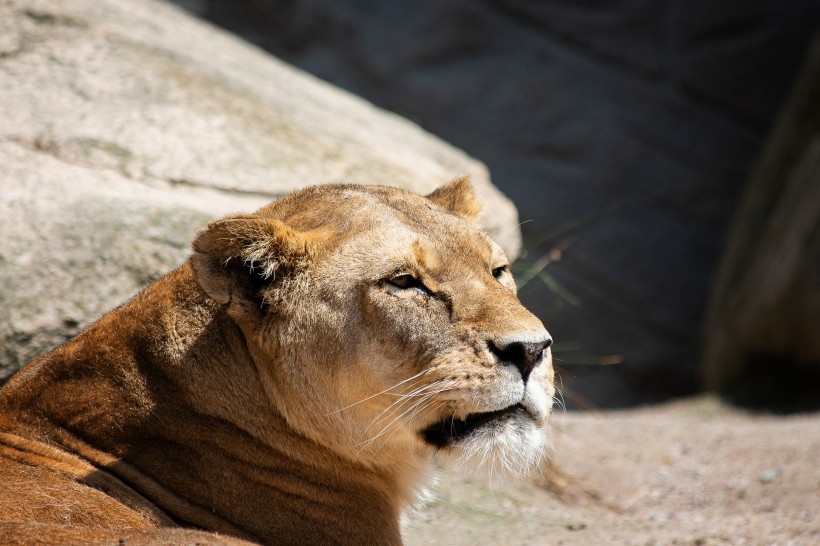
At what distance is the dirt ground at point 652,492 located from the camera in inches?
190

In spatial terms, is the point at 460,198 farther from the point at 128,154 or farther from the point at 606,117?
the point at 606,117

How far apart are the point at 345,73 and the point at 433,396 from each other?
10177mm

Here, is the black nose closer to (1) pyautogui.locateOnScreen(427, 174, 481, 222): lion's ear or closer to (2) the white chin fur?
(2) the white chin fur

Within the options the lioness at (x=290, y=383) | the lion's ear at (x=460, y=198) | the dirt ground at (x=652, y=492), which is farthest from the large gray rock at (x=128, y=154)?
the dirt ground at (x=652, y=492)

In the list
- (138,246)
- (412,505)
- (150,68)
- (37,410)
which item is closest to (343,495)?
(412,505)

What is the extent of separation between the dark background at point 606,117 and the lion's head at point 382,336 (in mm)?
7315

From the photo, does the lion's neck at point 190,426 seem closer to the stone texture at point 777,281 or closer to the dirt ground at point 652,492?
the dirt ground at point 652,492

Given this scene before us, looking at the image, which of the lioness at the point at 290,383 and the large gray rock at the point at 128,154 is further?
the large gray rock at the point at 128,154

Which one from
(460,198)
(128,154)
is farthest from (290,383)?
(128,154)

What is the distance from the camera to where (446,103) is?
499 inches

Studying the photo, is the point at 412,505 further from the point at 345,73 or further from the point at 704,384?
the point at 345,73

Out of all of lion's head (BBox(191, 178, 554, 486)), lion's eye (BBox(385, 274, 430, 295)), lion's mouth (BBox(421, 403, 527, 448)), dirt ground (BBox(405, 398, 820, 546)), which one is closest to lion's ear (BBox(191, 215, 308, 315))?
lion's head (BBox(191, 178, 554, 486))

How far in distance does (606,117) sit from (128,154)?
793 centimetres

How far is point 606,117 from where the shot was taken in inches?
481
